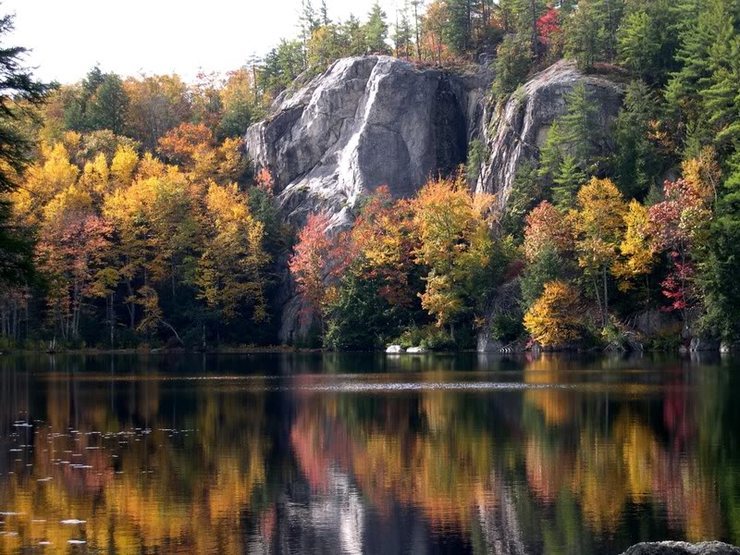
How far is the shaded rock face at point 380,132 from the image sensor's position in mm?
99125

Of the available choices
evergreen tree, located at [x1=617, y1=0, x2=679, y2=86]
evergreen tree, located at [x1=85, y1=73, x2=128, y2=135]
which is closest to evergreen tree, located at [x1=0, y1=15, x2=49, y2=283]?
evergreen tree, located at [x1=617, y1=0, x2=679, y2=86]

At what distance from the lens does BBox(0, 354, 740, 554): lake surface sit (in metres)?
19.2

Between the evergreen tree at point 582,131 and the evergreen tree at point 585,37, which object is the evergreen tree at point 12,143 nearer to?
the evergreen tree at point 582,131

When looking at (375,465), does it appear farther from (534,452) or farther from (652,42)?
(652,42)

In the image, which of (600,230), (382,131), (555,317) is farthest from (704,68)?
(382,131)

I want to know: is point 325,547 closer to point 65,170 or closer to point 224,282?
point 224,282

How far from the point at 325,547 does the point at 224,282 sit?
7481 centimetres

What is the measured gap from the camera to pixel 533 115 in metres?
87.2

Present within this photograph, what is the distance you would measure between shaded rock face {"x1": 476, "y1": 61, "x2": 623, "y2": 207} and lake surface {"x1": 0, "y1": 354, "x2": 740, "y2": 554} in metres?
38.7

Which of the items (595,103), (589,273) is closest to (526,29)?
(595,103)

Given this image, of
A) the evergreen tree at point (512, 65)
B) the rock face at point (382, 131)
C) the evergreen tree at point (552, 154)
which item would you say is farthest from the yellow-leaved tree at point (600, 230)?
the rock face at point (382, 131)

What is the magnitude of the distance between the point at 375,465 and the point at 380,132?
75.0m

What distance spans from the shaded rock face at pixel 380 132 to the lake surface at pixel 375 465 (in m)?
50.7

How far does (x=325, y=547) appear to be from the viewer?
60.2 feet
